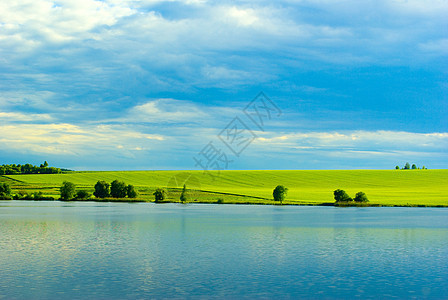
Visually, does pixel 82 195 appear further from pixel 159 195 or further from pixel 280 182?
pixel 280 182

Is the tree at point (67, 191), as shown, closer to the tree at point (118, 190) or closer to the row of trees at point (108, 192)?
the row of trees at point (108, 192)

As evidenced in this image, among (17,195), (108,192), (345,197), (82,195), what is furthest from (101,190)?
(345,197)

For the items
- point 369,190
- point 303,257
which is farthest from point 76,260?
point 369,190

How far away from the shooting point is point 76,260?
2920 centimetres

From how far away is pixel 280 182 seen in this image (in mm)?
139000

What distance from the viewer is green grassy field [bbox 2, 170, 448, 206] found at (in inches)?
4077

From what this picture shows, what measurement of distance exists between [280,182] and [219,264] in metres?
112

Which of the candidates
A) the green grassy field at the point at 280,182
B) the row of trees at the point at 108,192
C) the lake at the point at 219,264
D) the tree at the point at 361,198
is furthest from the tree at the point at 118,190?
the lake at the point at 219,264

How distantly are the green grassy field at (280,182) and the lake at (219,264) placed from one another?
5514 cm

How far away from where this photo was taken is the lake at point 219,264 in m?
21.6

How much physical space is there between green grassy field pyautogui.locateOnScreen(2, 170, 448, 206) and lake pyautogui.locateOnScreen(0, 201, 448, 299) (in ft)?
181

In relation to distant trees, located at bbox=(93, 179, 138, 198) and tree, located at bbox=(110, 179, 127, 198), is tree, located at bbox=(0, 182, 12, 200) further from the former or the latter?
tree, located at bbox=(110, 179, 127, 198)

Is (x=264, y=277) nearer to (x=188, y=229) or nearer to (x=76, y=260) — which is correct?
(x=76, y=260)

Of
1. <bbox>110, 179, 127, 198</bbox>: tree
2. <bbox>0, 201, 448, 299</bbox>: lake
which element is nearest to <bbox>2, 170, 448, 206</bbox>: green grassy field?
<bbox>110, 179, 127, 198</bbox>: tree
